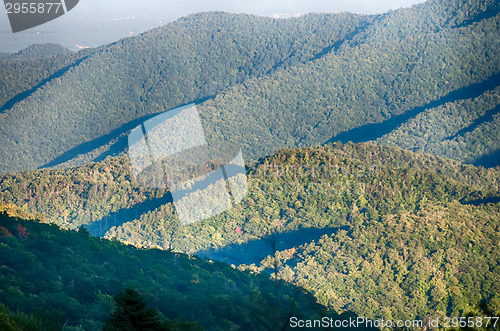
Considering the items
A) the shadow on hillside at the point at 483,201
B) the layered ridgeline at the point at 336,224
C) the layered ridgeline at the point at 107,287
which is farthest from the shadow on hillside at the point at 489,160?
the layered ridgeline at the point at 107,287

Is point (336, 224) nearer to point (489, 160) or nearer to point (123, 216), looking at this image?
point (123, 216)

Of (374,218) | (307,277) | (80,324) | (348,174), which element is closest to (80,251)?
(80,324)

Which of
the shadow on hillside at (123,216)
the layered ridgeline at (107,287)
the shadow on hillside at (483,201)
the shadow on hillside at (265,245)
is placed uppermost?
the layered ridgeline at (107,287)

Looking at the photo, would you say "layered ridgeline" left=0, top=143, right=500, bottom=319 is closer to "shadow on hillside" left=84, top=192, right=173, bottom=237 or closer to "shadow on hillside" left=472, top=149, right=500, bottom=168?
"shadow on hillside" left=84, top=192, right=173, bottom=237

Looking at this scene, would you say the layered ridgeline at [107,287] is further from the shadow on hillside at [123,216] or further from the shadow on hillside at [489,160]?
the shadow on hillside at [489,160]

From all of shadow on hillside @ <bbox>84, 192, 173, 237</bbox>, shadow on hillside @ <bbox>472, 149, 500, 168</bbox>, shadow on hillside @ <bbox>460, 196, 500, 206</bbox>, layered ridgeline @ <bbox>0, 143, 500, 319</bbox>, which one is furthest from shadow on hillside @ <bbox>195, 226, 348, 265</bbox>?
shadow on hillside @ <bbox>472, 149, 500, 168</bbox>

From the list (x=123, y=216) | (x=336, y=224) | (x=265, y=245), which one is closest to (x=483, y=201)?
(x=336, y=224)
